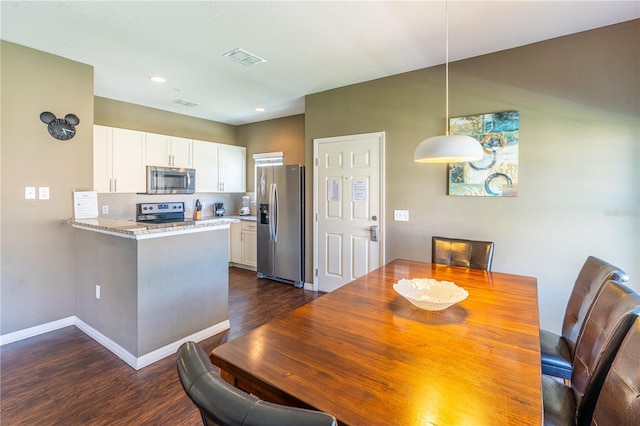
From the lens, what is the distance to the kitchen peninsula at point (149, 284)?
2.29 meters

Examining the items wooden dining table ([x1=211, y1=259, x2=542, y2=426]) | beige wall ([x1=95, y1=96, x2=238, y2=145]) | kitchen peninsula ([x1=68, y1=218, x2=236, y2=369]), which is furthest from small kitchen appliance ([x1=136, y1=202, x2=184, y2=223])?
wooden dining table ([x1=211, y1=259, x2=542, y2=426])

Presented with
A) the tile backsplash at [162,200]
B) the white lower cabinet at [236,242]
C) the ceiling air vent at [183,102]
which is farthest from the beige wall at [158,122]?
the white lower cabinet at [236,242]

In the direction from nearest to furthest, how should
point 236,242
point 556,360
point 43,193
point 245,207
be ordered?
point 556,360 → point 43,193 → point 236,242 → point 245,207

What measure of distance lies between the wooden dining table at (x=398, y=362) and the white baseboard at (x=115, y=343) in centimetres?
168

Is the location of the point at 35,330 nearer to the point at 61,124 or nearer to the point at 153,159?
the point at 61,124

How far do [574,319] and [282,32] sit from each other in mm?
2825

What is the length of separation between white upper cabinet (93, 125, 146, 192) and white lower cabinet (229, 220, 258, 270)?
1.64 m

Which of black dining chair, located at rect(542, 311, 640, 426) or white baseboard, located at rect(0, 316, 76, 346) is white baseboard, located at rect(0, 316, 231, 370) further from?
black dining chair, located at rect(542, 311, 640, 426)

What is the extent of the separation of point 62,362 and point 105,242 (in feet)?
3.20

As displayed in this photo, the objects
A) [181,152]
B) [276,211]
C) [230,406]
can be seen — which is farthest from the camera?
[181,152]

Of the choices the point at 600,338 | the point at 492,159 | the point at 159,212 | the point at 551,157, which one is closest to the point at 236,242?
the point at 159,212

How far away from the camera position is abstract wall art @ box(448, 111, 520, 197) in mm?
2740

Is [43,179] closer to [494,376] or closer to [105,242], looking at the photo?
[105,242]

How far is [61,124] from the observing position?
9.48ft
